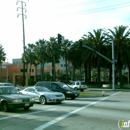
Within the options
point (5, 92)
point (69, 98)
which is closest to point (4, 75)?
point (69, 98)

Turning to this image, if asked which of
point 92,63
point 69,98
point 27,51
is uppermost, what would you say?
point 27,51

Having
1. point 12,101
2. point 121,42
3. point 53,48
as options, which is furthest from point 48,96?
point 53,48

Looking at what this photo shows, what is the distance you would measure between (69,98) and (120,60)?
31.3 metres

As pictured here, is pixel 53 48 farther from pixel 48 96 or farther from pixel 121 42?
pixel 48 96

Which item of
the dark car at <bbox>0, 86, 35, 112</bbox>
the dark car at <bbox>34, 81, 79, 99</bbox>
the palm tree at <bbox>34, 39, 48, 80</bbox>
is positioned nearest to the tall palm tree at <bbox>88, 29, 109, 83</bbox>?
the palm tree at <bbox>34, 39, 48, 80</bbox>

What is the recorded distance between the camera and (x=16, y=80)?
9188 cm

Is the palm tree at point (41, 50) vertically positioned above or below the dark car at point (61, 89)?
above

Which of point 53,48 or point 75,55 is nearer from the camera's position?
point 75,55

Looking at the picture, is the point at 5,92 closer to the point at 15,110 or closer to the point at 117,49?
the point at 15,110

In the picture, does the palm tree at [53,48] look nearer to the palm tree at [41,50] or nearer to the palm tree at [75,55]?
the palm tree at [41,50]

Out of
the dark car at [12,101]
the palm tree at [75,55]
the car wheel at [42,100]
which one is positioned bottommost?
the car wheel at [42,100]

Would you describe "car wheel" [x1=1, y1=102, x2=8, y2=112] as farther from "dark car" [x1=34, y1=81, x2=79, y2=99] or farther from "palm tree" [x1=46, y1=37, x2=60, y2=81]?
"palm tree" [x1=46, y1=37, x2=60, y2=81]

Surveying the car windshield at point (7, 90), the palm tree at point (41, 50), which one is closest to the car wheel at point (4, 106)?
the car windshield at point (7, 90)

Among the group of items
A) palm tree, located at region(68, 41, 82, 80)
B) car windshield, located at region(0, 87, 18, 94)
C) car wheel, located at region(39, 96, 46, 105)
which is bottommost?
car wheel, located at region(39, 96, 46, 105)
